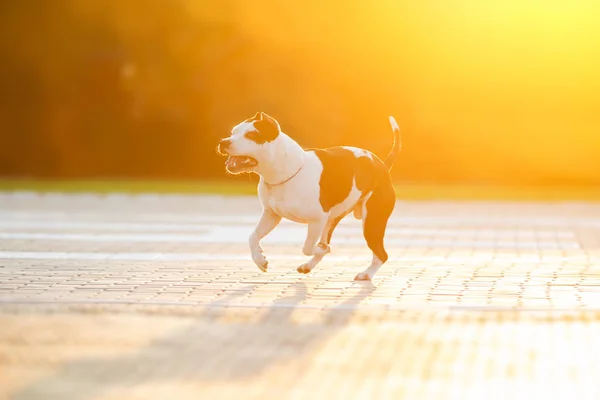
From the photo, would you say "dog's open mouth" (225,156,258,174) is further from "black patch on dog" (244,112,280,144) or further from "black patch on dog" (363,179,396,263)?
"black patch on dog" (363,179,396,263)

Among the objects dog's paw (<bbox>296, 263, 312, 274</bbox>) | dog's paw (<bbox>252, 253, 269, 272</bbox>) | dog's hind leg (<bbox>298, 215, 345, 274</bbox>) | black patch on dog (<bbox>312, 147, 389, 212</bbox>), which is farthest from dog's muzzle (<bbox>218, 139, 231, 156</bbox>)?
dog's paw (<bbox>296, 263, 312, 274</bbox>)

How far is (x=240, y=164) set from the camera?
27.6ft

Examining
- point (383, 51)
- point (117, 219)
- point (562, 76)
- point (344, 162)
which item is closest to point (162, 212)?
point (117, 219)

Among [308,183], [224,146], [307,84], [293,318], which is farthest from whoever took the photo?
[307,84]

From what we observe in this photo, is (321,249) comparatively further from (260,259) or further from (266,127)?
(266,127)

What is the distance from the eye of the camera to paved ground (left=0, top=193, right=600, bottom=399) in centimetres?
521

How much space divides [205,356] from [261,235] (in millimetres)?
3013

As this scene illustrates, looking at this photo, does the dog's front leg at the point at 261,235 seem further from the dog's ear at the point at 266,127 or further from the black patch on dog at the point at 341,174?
the dog's ear at the point at 266,127

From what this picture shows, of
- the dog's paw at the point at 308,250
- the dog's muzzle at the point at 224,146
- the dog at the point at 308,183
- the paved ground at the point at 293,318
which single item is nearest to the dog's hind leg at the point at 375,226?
the dog at the point at 308,183

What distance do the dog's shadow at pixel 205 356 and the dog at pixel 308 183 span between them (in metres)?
1.40

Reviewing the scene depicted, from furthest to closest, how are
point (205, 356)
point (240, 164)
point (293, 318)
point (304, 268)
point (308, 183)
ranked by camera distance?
point (304, 268) < point (308, 183) < point (240, 164) < point (293, 318) < point (205, 356)

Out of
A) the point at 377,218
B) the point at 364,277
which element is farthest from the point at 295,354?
the point at 377,218

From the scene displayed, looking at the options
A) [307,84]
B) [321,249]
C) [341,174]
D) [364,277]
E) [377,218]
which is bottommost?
[364,277]

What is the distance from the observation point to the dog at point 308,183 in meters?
8.41
